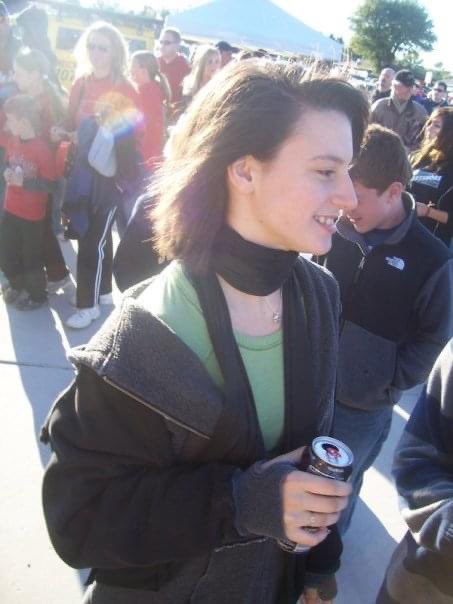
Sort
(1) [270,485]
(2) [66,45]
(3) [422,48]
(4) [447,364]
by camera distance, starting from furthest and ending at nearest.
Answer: (3) [422,48], (2) [66,45], (4) [447,364], (1) [270,485]

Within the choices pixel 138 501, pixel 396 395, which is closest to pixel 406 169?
pixel 396 395

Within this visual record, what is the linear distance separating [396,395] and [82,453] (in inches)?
61.0

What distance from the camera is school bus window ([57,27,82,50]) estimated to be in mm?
8125

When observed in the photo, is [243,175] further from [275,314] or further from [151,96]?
[151,96]

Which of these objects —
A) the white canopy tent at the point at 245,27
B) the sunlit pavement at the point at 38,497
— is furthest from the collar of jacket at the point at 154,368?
the white canopy tent at the point at 245,27

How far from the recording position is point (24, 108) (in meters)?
3.90

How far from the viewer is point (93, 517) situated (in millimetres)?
1022

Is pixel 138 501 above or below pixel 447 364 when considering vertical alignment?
below

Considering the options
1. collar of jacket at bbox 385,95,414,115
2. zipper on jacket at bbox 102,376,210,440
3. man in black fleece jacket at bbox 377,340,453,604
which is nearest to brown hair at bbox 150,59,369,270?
zipper on jacket at bbox 102,376,210,440

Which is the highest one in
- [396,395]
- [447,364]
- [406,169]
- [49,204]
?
[406,169]

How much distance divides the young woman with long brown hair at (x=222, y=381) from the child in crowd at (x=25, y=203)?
118 inches

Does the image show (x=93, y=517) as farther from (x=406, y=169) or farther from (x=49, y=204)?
(x=49, y=204)

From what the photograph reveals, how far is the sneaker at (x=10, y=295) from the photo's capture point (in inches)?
168

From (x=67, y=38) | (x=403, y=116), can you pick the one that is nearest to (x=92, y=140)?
(x=403, y=116)
